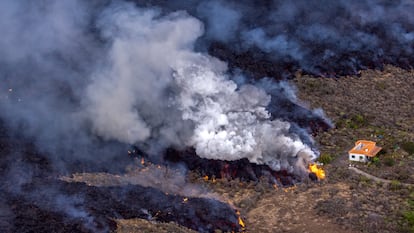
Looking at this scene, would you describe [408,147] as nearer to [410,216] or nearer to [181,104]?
[410,216]

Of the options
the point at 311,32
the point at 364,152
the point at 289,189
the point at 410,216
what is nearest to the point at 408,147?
the point at 364,152

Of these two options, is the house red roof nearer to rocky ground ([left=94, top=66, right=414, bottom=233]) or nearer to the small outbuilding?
the small outbuilding

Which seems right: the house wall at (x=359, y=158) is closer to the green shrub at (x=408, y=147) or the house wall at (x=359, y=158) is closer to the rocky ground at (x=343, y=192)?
the rocky ground at (x=343, y=192)

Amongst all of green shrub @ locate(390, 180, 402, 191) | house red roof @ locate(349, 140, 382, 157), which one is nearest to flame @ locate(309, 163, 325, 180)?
house red roof @ locate(349, 140, 382, 157)

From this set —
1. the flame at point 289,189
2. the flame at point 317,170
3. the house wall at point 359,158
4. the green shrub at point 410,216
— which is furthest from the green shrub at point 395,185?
the flame at point 289,189

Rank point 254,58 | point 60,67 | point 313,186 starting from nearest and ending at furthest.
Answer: point 313,186
point 60,67
point 254,58

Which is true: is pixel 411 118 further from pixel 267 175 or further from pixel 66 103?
pixel 66 103

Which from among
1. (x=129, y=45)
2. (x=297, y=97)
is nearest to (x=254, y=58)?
(x=297, y=97)
